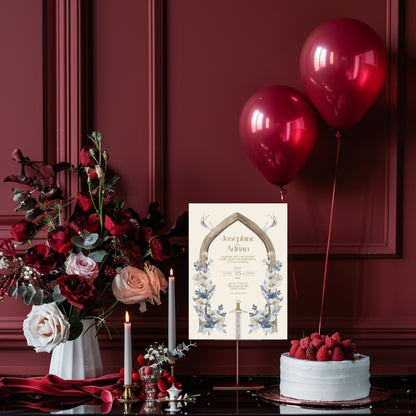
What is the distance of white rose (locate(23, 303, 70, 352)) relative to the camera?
1427mm

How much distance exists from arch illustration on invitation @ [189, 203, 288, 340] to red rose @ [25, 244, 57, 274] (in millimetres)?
335

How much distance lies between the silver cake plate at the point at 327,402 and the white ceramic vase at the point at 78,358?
0.41m

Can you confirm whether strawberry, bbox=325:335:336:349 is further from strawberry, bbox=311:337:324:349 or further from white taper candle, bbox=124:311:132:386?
white taper candle, bbox=124:311:132:386

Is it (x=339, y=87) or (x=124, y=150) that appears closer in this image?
(x=339, y=87)

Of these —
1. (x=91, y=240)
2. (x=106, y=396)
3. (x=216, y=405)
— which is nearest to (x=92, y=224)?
(x=91, y=240)

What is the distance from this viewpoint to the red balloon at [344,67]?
4.68 ft

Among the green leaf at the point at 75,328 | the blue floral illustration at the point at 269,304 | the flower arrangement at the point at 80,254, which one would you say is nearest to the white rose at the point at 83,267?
the flower arrangement at the point at 80,254

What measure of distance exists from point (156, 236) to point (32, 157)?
0.45 m

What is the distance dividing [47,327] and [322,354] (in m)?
0.63

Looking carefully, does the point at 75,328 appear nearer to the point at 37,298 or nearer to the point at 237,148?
the point at 37,298

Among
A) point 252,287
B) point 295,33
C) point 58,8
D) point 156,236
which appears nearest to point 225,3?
point 295,33

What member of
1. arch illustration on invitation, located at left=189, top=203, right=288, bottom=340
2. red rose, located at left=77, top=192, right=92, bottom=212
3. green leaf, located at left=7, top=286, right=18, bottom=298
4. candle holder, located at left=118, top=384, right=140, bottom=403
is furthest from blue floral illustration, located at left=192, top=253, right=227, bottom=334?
green leaf, located at left=7, top=286, right=18, bottom=298

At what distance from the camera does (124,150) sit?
1.71 m

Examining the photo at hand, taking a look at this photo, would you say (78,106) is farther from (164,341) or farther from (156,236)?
(164,341)
